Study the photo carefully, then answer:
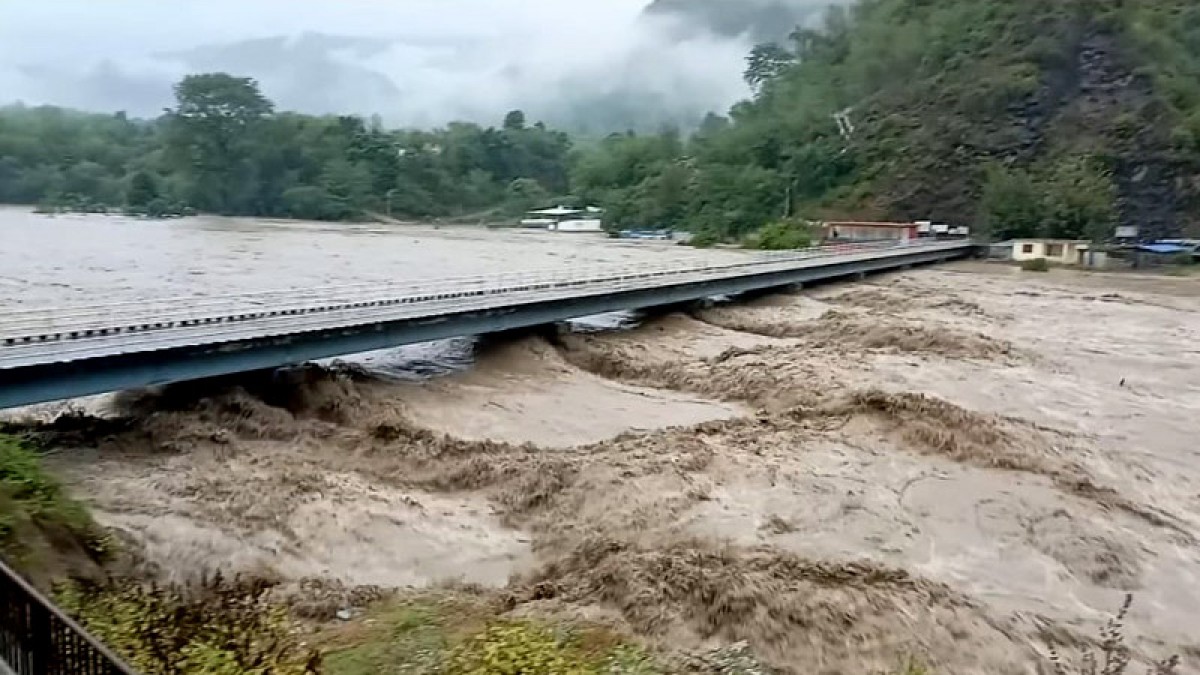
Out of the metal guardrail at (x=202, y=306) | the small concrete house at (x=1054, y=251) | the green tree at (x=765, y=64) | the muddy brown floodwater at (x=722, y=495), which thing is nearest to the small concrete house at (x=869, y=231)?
the small concrete house at (x=1054, y=251)

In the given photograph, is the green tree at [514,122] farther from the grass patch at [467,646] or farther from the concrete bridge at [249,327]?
the grass patch at [467,646]

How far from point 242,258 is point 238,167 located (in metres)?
66.0

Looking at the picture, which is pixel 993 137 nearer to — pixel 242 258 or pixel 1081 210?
pixel 1081 210

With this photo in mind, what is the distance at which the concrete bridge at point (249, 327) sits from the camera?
54.5 feet

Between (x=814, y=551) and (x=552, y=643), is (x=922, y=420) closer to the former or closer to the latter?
(x=814, y=551)

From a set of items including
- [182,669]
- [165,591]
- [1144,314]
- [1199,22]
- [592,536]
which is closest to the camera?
[182,669]

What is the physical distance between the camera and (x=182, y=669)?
8492 mm

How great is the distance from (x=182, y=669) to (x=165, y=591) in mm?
3002

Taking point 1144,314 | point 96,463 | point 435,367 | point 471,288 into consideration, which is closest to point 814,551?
point 96,463

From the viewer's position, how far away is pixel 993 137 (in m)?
85.1

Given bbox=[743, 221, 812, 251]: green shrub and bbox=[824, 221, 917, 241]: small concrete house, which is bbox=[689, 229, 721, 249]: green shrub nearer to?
bbox=[743, 221, 812, 251]: green shrub

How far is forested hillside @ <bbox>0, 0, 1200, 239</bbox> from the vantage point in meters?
79.2

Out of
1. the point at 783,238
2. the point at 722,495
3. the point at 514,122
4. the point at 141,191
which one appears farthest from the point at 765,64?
the point at 722,495

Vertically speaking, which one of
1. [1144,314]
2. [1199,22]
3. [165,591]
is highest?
[1199,22]
